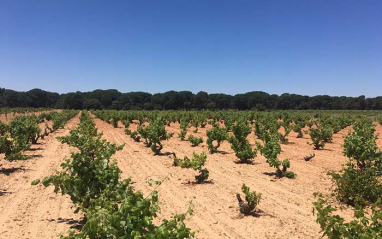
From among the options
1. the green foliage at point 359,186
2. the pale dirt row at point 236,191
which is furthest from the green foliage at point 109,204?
the green foliage at point 359,186

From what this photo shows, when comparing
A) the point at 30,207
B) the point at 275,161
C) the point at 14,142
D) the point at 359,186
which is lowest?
the point at 30,207

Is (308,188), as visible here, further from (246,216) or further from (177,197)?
(177,197)

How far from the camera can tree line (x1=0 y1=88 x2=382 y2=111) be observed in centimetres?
11300

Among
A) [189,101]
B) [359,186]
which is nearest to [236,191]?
[359,186]

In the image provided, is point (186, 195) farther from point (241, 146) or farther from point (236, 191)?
point (241, 146)

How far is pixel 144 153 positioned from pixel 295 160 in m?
8.37

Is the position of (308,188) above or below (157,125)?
below

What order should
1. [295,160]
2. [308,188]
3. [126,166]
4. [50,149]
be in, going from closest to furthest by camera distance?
[308,188], [126,166], [295,160], [50,149]

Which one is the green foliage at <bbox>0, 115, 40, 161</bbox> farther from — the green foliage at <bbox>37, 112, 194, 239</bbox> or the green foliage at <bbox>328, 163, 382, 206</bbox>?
the green foliage at <bbox>328, 163, 382, 206</bbox>

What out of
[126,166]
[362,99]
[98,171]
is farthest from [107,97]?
[98,171]

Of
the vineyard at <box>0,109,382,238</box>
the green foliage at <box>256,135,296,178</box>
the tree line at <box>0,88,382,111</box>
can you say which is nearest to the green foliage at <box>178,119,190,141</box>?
the vineyard at <box>0,109,382,238</box>

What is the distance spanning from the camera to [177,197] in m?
8.88

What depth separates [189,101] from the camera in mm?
116312

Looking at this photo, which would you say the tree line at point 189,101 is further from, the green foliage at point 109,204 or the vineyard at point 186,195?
the green foliage at point 109,204
